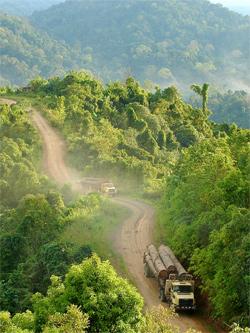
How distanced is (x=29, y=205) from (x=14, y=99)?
130ft

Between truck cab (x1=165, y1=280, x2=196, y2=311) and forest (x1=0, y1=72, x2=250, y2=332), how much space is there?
0.64m

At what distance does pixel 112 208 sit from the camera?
3694 cm

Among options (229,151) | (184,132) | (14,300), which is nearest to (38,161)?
(184,132)

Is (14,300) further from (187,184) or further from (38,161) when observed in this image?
(38,161)

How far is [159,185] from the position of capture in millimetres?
44594

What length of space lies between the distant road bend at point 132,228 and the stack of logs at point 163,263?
789mm

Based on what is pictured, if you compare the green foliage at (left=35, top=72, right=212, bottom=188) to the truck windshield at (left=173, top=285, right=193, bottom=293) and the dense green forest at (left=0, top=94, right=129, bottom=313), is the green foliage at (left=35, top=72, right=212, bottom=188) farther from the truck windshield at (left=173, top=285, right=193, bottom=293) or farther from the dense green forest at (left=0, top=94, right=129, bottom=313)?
the truck windshield at (left=173, top=285, right=193, bottom=293)

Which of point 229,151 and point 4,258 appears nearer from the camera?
point 4,258

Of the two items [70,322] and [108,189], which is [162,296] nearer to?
[70,322]

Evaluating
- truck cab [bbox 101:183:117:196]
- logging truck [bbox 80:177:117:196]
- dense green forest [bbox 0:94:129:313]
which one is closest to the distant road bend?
logging truck [bbox 80:177:117:196]

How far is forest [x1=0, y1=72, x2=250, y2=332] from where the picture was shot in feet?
55.5

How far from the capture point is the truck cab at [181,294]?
23.0 metres

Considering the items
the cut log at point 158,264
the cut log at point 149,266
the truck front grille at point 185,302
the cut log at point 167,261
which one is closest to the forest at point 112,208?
the cut log at point 167,261

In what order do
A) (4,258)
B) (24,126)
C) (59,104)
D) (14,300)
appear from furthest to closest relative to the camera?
(59,104) < (24,126) < (4,258) < (14,300)
